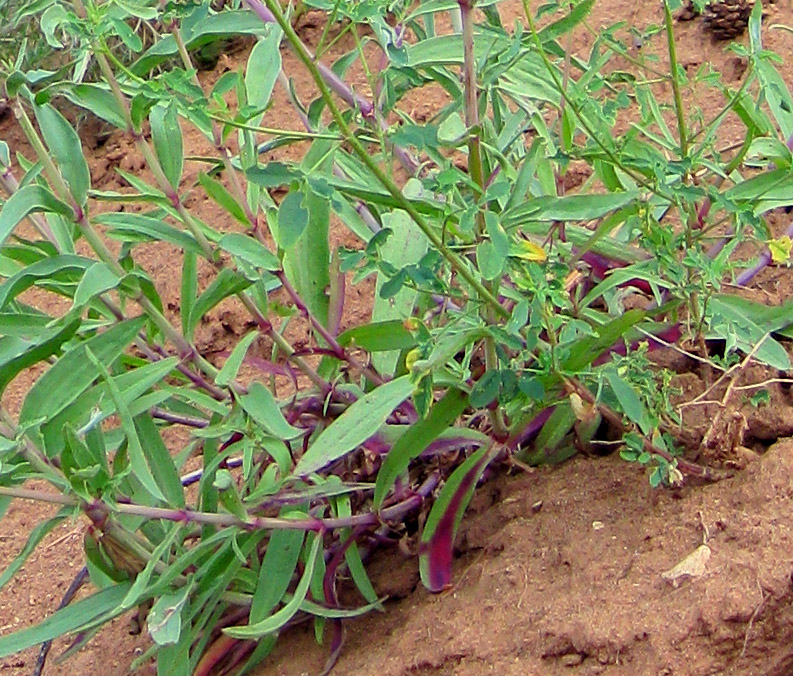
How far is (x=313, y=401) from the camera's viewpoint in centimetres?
148

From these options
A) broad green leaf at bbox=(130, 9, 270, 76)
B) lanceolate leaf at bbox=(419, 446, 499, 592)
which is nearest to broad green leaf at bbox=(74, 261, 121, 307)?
broad green leaf at bbox=(130, 9, 270, 76)

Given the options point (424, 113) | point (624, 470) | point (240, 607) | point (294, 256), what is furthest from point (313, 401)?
point (424, 113)

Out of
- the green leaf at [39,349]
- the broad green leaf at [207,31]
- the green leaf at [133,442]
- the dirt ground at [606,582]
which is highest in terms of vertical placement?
the broad green leaf at [207,31]

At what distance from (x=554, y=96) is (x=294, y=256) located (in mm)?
412

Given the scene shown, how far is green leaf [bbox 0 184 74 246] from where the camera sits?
1.15 m

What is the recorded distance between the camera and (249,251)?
1.25 meters

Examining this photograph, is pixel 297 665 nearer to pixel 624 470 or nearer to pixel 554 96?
pixel 624 470

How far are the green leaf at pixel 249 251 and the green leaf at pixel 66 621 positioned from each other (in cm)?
46

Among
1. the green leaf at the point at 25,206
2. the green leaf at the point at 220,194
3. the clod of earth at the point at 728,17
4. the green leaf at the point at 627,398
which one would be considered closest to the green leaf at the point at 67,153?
the green leaf at the point at 25,206

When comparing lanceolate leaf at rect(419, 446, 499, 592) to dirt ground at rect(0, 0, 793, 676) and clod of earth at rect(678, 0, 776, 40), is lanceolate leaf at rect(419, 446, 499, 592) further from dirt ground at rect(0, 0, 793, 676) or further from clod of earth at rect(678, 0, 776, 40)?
clod of earth at rect(678, 0, 776, 40)

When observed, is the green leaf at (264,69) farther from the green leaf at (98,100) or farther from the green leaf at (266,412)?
the green leaf at (266,412)

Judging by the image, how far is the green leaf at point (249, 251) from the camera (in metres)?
1.23

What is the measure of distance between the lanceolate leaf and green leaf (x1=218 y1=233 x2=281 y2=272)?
0.36 metres

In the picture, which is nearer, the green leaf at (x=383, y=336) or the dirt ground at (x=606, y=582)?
the dirt ground at (x=606, y=582)
